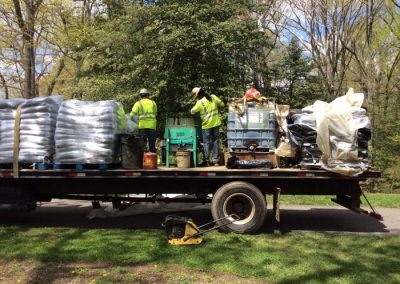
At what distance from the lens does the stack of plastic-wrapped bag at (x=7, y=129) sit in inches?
324

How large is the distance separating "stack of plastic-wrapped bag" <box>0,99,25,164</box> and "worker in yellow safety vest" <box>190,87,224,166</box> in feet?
10.9

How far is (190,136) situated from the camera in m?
8.94

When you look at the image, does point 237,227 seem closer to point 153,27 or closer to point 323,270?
point 323,270

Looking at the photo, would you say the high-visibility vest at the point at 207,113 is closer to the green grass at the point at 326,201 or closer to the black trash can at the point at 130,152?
the black trash can at the point at 130,152

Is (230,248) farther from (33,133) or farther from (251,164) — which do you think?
(33,133)

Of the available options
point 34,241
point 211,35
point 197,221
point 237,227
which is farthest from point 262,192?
point 211,35

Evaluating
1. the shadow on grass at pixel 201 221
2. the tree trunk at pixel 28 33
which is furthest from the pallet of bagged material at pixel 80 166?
the tree trunk at pixel 28 33

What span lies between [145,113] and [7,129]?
2578 mm

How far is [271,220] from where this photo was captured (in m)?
9.49

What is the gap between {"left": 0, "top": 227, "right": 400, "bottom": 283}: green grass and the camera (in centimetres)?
580

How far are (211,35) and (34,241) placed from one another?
13.0 meters

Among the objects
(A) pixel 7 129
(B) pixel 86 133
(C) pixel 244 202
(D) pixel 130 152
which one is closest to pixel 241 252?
(C) pixel 244 202

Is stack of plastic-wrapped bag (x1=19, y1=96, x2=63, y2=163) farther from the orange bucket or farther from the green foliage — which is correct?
the green foliage

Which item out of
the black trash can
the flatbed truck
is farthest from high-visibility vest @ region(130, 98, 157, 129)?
the flatbed truck
